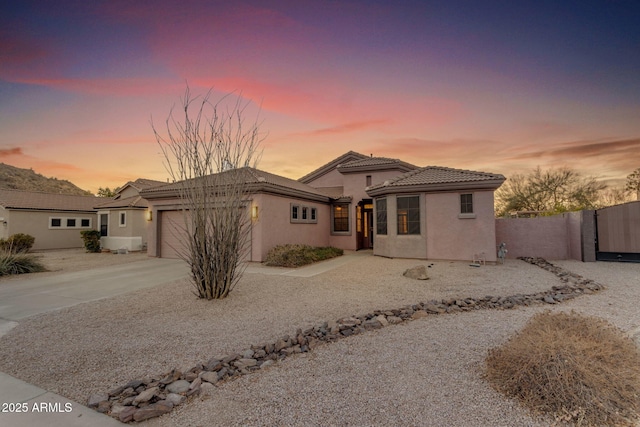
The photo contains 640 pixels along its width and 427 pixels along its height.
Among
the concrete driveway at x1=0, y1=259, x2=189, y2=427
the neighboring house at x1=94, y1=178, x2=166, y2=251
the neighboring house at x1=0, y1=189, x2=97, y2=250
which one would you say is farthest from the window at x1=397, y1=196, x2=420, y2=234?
the neighboring house at x1=0, y1=189, x2=97, y2=250

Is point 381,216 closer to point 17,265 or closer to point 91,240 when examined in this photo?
point 17,265

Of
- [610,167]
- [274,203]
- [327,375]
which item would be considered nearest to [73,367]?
[327,375]

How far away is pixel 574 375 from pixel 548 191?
24.0m

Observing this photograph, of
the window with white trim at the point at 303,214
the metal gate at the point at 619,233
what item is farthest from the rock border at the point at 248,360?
the window with white trim at the point at 303,214

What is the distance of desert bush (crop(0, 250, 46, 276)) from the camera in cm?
938

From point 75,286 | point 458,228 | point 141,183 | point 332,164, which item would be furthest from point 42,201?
point 458,228

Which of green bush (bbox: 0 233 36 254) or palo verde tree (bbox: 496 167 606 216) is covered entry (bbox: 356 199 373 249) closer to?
palo verde tree (bbox: 496 167 606 216)

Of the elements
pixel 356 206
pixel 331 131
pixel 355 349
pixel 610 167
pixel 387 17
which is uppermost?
pixel 387 17

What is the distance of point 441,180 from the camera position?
10.9 m

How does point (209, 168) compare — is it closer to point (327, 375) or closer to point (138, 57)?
point (327, 375)

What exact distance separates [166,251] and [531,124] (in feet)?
A: 55.7

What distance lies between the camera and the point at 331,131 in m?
13.7

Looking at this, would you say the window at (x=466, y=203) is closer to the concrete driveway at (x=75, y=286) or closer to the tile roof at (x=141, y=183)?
the concrete driveway at (x=75, y=286)

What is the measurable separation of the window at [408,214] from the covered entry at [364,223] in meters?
3.65
